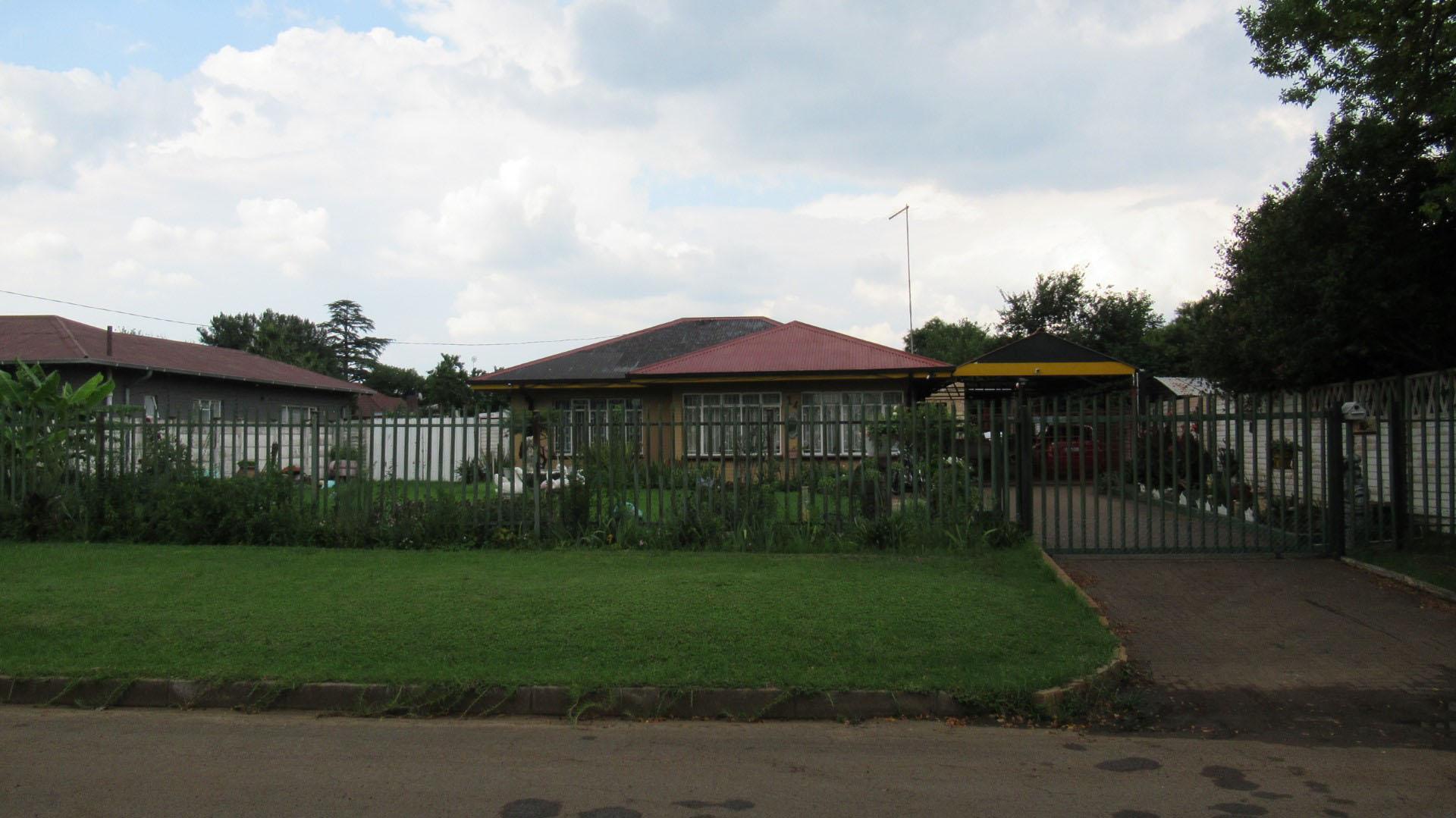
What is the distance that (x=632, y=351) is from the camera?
29.0 meters

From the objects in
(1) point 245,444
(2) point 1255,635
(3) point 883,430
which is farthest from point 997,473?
(1) point 245,444

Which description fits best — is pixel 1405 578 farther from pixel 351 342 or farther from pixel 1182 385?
pixel 351 342

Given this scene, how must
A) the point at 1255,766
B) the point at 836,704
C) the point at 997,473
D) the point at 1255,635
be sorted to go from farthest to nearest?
the point at 997,473 → the point at 1255,635 → the point at 836,704 → the point at 1255,766

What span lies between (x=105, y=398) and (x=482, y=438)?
18.9 feet

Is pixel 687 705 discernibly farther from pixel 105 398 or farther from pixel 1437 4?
pixel 105 398

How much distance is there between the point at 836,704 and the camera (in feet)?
21.6

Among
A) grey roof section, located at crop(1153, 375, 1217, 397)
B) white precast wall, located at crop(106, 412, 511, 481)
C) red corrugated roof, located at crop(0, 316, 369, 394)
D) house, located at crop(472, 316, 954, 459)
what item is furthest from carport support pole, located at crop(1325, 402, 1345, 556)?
red corrugated roof, located at crop(0, 316, 369, 394)

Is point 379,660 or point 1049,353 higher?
point 1049,353

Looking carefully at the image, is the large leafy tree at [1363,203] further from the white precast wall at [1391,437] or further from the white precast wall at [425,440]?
the white precast wall at [425,440]

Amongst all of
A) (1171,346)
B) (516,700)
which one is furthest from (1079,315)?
(516,700)

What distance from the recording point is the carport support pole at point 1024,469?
1147 centimetres

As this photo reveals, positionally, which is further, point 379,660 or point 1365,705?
point 379,660

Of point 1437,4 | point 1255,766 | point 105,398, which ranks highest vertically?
point 1437,4

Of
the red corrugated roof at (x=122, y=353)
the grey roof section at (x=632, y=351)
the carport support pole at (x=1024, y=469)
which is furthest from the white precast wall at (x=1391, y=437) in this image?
the red corrugated roof at (x=122, y=353)
